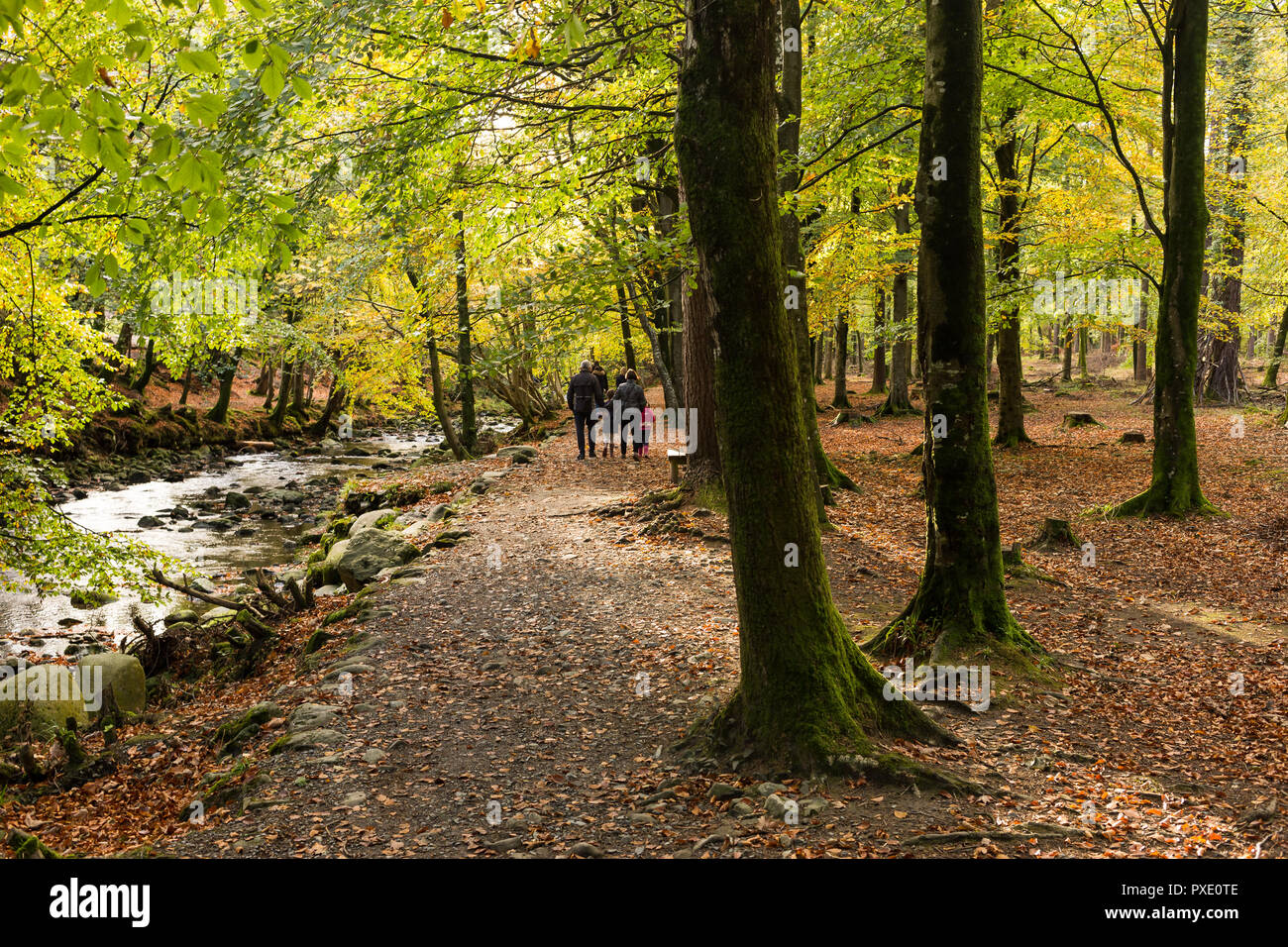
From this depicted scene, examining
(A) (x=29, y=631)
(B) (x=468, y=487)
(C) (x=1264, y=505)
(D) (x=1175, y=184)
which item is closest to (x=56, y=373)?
(A) (x=29, y=631)

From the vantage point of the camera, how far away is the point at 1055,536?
9.98 metres

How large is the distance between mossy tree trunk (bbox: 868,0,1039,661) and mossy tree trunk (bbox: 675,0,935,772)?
1538 mm

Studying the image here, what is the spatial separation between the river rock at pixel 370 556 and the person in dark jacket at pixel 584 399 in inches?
292

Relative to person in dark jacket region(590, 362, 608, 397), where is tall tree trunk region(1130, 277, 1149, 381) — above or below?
above

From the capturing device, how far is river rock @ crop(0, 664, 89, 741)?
24.4 feet

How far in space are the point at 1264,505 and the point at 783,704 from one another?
9.66m

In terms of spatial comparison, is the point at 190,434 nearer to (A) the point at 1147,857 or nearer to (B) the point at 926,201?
(B) the point at 926,201

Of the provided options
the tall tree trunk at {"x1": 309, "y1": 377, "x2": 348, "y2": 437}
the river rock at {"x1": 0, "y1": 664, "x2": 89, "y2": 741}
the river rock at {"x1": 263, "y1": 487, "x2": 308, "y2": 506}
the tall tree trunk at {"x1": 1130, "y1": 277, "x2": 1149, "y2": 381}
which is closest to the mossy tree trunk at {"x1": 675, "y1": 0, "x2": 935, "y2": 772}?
the river rock at {"x1": 0, "y1": 664, "x2": 89, "y2": 741}

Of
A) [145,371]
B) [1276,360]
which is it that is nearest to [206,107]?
[1276,360]

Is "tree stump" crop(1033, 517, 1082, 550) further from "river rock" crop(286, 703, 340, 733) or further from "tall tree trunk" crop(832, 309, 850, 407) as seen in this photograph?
"tall tree trunk" crop(832, 309, 850, 407)

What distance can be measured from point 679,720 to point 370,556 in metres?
6.54

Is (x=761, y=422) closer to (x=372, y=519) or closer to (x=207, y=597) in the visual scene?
(x=207, y=597)

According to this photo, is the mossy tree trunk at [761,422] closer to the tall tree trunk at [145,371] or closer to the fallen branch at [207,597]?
the fallen branch at [207,597]

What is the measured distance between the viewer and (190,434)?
27.0 m
